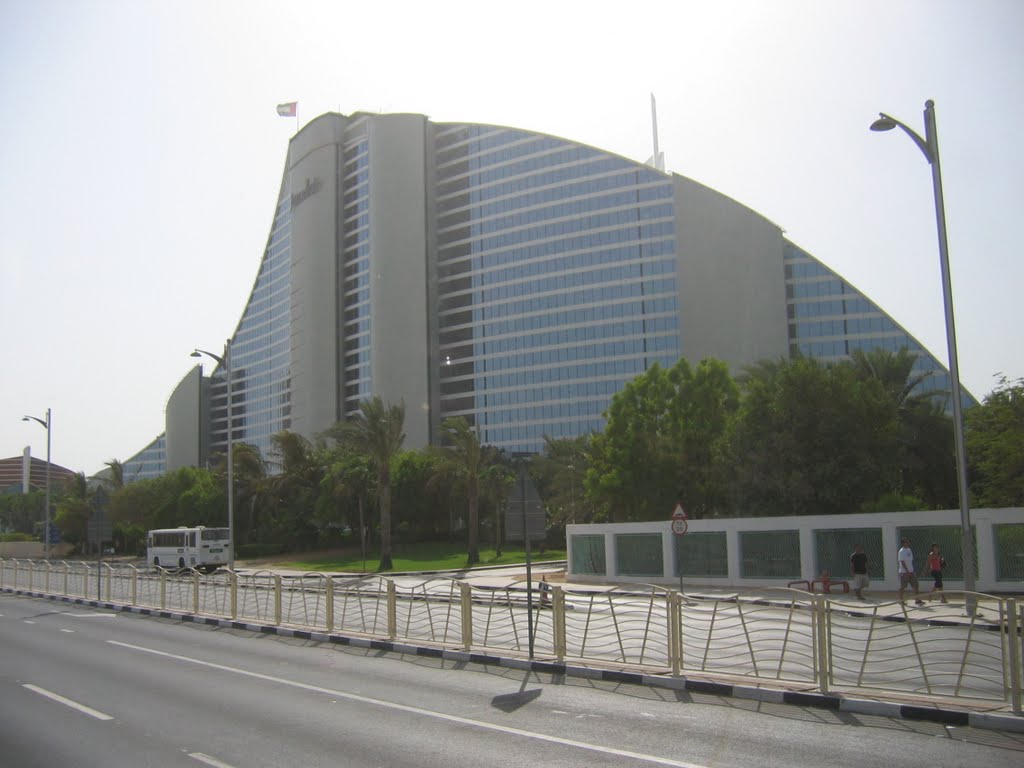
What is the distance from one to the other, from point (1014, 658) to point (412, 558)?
49.9 metres

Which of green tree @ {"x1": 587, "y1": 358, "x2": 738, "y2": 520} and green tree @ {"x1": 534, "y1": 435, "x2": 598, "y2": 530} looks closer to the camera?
green tree @ {"x1": 587, "y1": 358, "x2": 738, "y2": 520}

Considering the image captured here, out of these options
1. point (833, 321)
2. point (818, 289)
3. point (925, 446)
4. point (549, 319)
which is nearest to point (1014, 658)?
point (925, 446)

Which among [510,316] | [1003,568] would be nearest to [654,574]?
[1003,568]

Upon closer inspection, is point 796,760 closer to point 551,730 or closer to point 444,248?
point 551,730

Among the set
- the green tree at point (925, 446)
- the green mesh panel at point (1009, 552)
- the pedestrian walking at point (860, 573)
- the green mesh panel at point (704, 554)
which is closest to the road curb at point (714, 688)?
the pedestrian walking at point (860, 573)

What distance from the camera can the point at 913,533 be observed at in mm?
24281

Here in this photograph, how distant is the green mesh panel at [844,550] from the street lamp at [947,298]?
261 inches

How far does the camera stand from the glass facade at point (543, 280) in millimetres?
95312

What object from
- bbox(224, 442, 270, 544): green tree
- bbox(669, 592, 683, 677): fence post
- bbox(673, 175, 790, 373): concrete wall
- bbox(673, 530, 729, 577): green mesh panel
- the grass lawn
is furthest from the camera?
bbox(673, 175, 790, 373): concrete wall

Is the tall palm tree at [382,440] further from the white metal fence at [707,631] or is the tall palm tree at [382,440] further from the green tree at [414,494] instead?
the white metal fence at [707,631]

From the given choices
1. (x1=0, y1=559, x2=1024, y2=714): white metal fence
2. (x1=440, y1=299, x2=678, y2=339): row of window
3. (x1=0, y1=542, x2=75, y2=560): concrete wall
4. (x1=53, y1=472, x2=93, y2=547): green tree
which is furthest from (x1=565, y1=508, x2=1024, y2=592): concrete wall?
(x1=0, y1=542, x2=75, y2=560): concrete wall

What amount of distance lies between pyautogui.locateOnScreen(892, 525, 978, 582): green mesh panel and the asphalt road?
16.2 m

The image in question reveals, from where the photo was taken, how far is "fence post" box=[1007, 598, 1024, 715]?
8.47 m

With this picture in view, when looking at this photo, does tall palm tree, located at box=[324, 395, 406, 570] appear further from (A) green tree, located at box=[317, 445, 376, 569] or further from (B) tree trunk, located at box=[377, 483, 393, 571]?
(A) green tree, located at box=[317, 445, 376, 569]
